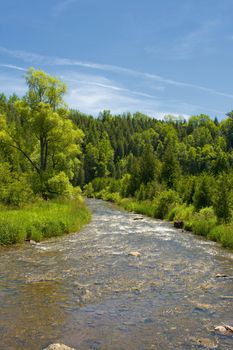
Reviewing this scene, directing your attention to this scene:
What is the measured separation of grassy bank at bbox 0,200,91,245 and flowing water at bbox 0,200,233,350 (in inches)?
56.2

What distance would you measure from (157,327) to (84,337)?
2.39 metres

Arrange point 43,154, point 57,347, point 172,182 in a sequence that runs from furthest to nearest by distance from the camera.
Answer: point 172,182, point 43,154, point 57,347

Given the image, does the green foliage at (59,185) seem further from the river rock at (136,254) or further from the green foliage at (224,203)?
the river rock at (136,254)

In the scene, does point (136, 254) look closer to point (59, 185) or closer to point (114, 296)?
A: point (114, 296)

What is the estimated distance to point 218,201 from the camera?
2977 cm

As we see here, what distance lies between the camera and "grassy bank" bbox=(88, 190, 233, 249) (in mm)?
26850

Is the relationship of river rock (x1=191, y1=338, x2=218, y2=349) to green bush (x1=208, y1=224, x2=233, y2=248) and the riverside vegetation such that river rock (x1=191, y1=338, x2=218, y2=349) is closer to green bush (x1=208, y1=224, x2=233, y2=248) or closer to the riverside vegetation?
green bush (x1=208, y1=224, x2=233, y2=248)

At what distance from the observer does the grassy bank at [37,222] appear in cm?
2375

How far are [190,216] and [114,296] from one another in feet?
79.6

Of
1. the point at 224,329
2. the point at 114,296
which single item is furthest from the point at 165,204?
the point at 224,329

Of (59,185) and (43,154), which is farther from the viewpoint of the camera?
(43,154)

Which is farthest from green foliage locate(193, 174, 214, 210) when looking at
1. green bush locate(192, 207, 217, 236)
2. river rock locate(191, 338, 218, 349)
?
river rock locate(191, 338, 218, 349)

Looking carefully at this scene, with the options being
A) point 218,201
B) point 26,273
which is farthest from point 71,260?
point 218,201

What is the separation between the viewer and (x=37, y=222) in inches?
1073
